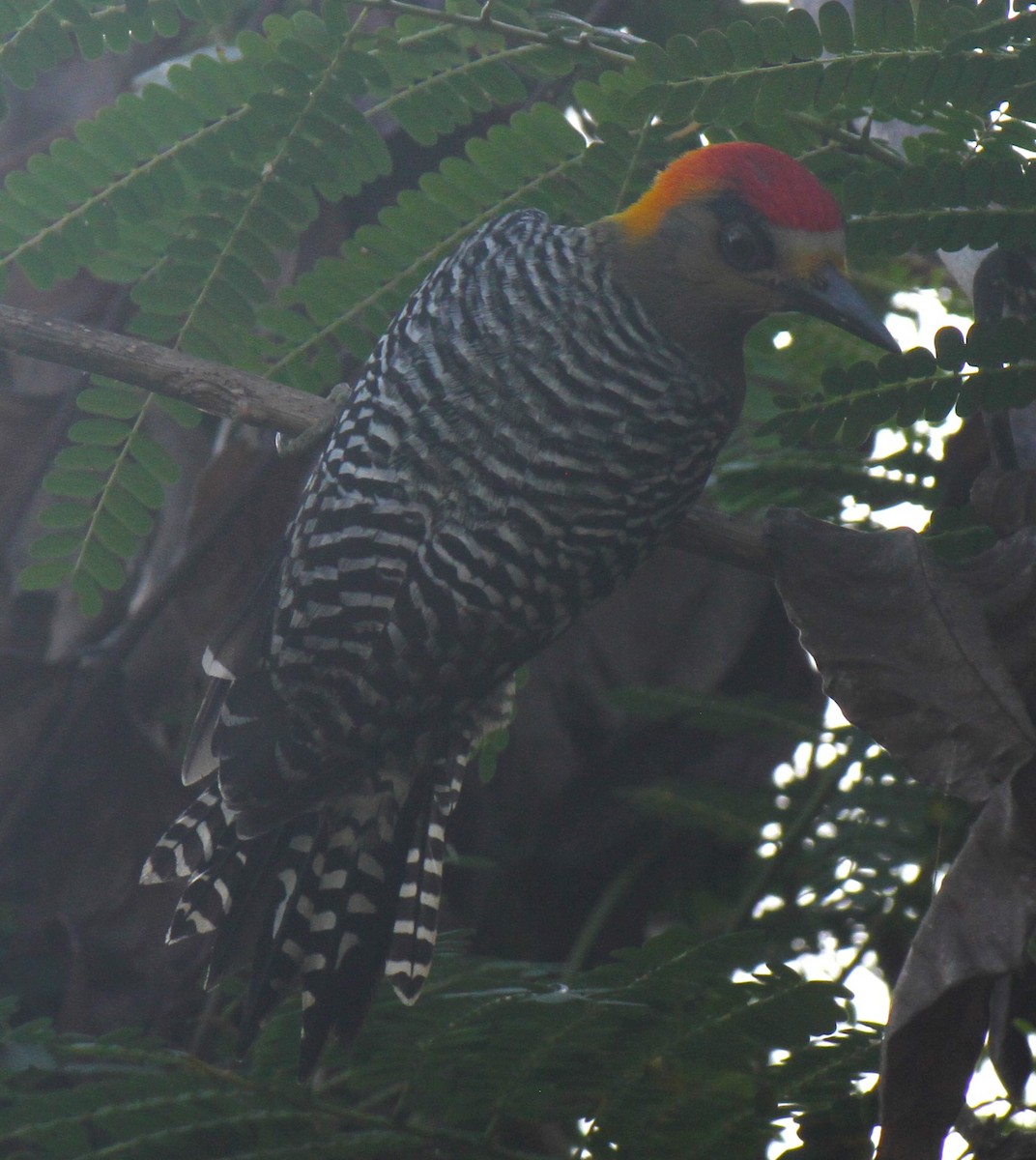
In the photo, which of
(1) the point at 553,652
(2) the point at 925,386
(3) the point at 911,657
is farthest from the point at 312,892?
(2) the point at 925,386

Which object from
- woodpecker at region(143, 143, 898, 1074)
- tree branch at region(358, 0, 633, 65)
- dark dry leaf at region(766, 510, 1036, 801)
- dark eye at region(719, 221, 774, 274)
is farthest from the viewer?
dark eye at region(719, 221, 774, 274)

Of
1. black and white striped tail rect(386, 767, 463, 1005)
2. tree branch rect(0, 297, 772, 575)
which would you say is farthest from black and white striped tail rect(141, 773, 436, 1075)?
tree branch rect(0, 297, 772, 575)

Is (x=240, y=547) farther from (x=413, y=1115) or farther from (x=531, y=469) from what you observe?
(x=413, y=1115)

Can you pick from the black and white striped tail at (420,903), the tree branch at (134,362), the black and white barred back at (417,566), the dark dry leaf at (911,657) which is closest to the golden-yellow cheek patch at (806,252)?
the black and white barred back at (417,566)

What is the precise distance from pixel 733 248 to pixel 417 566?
2.58ft

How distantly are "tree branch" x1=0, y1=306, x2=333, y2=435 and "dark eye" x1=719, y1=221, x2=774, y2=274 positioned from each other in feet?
2.80

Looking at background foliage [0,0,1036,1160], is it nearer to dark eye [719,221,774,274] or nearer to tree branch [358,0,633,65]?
tree branch [358,0,633,65]

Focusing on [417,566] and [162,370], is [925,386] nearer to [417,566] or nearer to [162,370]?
[417,566]

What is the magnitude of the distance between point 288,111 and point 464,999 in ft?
4.45

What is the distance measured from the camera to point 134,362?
6.65 ft

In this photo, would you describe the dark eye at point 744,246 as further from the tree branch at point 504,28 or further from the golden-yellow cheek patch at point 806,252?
the tree branch at point 504,28

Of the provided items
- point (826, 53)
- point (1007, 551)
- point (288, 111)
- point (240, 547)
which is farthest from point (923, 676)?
point (240, 547)

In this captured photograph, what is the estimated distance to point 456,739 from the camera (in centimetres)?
237

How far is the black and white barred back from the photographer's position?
2.08 m
